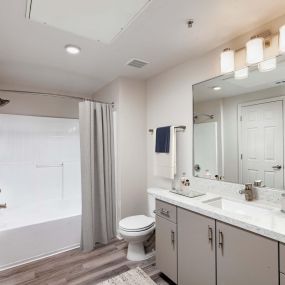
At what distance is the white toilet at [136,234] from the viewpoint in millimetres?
2215

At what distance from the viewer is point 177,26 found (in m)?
1.68

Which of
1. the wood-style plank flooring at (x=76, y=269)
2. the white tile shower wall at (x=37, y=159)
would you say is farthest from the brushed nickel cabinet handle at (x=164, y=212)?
the white tile shower wall at (x=37, y=159)

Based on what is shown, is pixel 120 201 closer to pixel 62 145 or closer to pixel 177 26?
pixel 62 145

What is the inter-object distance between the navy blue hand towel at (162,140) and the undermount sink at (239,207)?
0.83 m

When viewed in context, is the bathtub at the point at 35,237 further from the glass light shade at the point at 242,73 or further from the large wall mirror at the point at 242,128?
the glass light shade at the point at 242,73

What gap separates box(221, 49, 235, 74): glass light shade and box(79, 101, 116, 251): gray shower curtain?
1.59 meters

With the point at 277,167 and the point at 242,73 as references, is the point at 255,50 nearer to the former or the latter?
the point at 242,73

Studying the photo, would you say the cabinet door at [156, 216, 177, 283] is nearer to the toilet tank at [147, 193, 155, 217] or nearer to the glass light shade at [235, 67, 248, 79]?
the toilet tank at [147, 193, 155, 217]

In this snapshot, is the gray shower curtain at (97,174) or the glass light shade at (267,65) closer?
the glass light shade at (267,65)

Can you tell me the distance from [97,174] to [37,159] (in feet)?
4.35

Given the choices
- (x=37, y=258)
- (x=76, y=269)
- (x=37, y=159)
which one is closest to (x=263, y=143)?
(x=76, y=269)

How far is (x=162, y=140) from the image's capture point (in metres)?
2.50

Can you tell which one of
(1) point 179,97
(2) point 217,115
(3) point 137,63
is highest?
(3) point 137,63

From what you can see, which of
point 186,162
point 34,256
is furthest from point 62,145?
point 186,162
